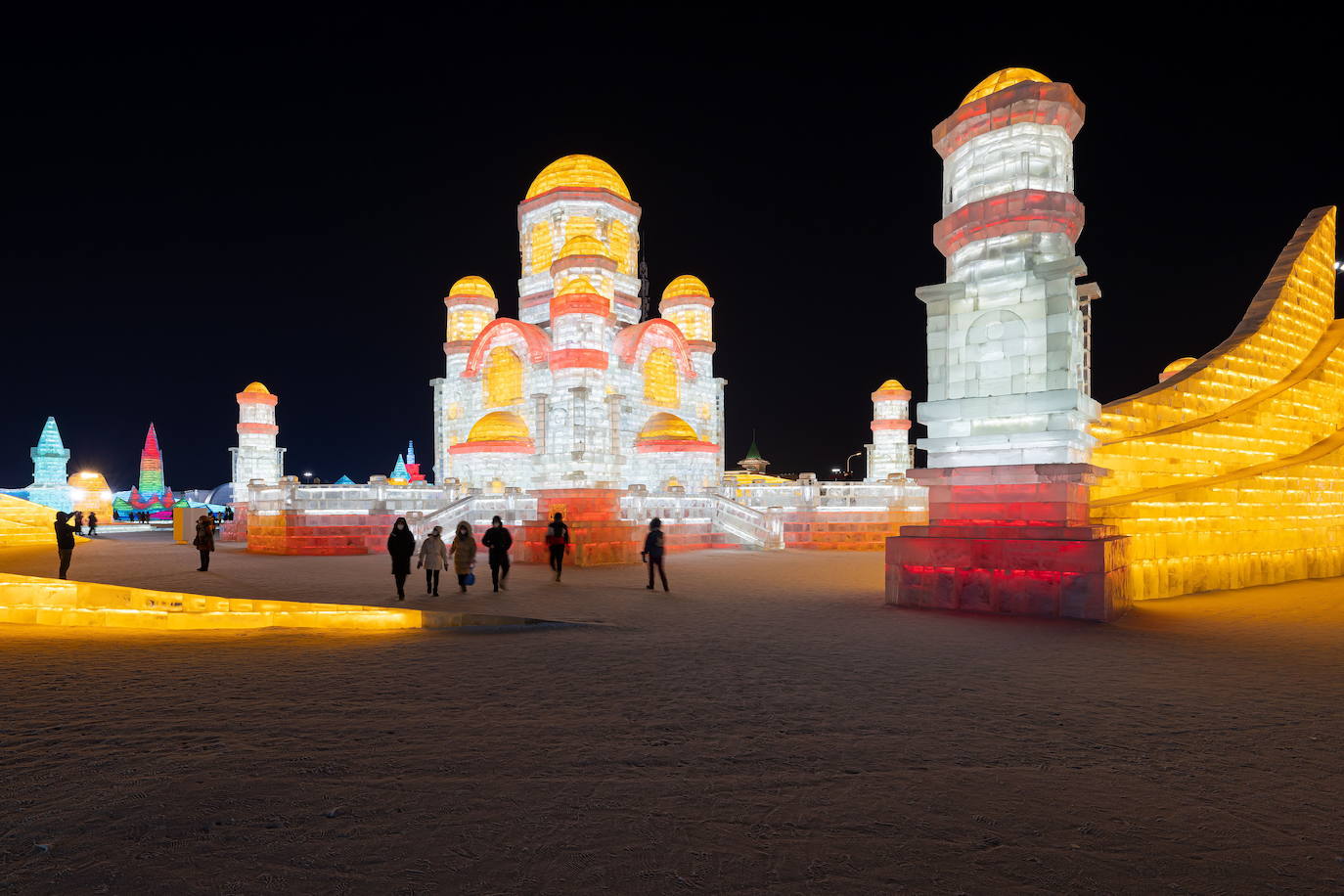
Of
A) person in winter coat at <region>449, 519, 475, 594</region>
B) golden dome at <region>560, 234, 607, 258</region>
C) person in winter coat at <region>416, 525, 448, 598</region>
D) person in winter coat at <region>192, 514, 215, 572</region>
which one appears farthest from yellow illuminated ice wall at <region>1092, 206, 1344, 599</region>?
person in winter coat at <region>192, 514, 215, 572</region>

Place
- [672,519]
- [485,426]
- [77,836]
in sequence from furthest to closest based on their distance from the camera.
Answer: [485,426] → [672,519] → [77,836]

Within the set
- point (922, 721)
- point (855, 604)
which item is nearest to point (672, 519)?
point (855, 604)

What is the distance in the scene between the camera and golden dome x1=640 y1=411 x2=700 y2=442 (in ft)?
88.1

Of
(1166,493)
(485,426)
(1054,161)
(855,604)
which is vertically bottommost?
(855,604)

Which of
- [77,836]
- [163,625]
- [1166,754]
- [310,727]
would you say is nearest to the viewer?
[77,836]

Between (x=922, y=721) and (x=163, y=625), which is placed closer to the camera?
(x=922, y=721)

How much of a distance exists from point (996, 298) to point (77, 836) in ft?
36.6

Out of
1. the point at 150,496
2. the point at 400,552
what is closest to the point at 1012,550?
the point at 400,552

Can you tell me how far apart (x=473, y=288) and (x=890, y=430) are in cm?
2137

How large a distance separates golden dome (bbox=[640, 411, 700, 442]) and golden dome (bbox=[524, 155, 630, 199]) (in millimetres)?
10062

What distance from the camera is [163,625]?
8344mm

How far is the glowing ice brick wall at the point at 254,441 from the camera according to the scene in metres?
28.6

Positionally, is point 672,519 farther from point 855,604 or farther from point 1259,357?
point 1259,357

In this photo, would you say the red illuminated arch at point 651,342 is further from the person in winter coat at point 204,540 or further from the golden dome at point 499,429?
the person in winter coat at point 204,540
